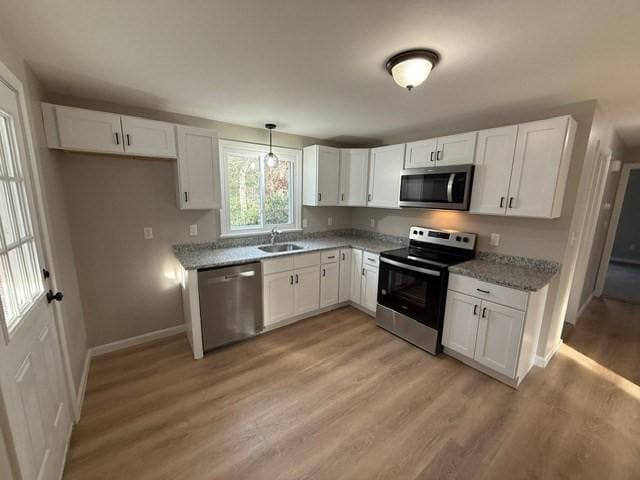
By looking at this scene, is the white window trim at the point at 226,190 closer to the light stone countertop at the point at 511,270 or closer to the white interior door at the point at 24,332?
the white interior door at the point at 24,332

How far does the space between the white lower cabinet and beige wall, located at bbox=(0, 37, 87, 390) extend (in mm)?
3143

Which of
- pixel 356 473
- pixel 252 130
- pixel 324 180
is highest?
pixel 252 130

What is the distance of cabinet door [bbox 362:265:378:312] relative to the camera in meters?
3.25

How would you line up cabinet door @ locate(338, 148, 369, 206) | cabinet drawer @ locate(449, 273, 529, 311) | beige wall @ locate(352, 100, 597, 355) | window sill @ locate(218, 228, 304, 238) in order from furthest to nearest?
cabinet door @ locate(338, 148, 369, 206) < window sill @ locate(218, 228, 304, 238) < beige wall @ locate(352, 100, 597, 355) < cabinet drawer @ locate(449, 273, 529, 311)

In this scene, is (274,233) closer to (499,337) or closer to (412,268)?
(412,268)

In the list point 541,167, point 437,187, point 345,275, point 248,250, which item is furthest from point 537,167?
point 248,250

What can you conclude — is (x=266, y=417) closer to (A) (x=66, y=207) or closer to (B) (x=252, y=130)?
(A) (x=66, y=207)

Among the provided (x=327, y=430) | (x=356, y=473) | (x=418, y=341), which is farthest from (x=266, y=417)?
(x=418, y=341)

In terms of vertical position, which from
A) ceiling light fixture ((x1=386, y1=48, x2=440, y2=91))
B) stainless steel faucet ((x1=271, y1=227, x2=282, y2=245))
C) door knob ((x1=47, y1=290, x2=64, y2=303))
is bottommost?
door knob ((x1=47, y1=290, x2=64, y2=303))

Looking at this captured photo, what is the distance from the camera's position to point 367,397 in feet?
6.86

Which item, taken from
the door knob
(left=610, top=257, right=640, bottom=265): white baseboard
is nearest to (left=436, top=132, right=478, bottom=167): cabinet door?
the door knob

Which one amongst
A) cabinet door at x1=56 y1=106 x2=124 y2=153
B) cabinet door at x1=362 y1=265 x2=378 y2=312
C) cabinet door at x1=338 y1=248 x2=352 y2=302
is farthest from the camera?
cabinet door at x1=338 y1=248 x2=352 y2=302

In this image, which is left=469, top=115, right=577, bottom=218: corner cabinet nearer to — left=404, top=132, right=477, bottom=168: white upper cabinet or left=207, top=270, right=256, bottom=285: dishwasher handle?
left=404, top=132, right=477, bottom=168: white upper cabinet

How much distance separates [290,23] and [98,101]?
6.91 feet
